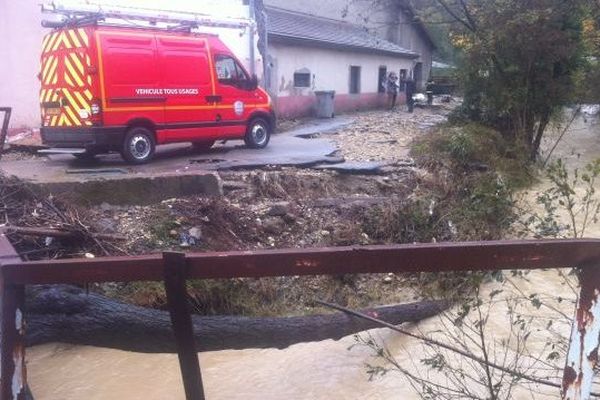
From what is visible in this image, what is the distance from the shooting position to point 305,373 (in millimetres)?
4754

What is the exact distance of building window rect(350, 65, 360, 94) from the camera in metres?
23.7

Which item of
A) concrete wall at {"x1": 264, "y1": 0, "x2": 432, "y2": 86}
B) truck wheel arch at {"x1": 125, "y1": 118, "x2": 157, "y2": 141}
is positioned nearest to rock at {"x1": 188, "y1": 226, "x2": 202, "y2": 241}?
truck wheel arch at {"x1": 125, "y1": 118, "x2": 157, "y2": 141}

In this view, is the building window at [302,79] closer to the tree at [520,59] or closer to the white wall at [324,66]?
the white wall at [324,66]

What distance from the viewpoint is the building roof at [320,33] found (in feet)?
61.9

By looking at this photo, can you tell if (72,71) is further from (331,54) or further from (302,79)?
(331,54)

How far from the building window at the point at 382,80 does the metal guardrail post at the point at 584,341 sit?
2495 centimetres

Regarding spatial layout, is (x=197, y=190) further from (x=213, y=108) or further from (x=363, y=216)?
(x=213, y=108)

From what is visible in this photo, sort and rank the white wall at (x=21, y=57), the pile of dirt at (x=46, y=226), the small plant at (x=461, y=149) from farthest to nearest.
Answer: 1. the white wall at (x=21, y=57)
2. the small plant at (x=461, y=149)
3. the pile of dirt at (x=46, y=226)

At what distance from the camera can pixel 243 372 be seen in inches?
189

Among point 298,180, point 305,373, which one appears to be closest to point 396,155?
point 298,180

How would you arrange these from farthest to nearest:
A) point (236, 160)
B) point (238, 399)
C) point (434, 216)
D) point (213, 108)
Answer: point (213, 108), point (236, 160), point (434, 216), point (238, 399)

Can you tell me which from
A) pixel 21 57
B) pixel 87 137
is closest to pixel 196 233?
pixel 87 137

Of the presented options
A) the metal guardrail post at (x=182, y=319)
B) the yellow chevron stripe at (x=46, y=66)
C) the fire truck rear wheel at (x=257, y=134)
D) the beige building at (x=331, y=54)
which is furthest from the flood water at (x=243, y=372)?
the beige building at (x=331, y=54)

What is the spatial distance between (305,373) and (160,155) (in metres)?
6.81
